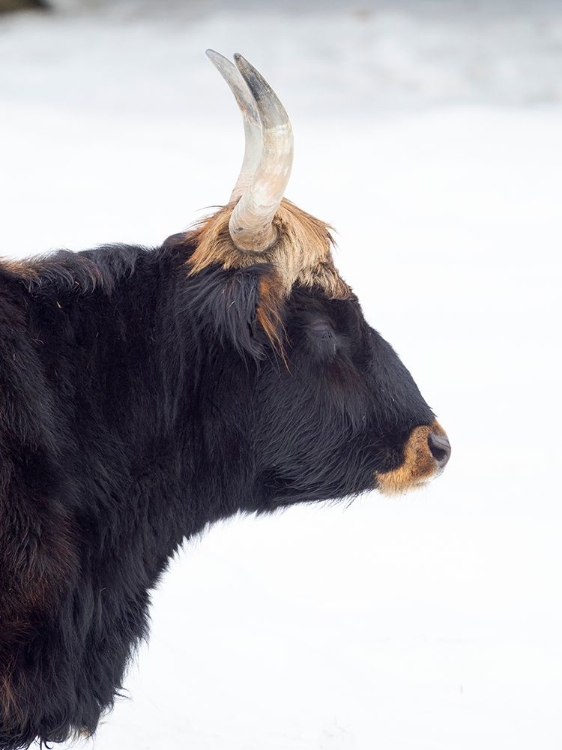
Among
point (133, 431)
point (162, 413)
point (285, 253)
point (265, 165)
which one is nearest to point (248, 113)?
point (265, 165)

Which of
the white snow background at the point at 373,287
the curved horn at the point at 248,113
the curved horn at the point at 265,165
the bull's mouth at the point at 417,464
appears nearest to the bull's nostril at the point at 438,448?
the bull's mouth at the point at 417,464

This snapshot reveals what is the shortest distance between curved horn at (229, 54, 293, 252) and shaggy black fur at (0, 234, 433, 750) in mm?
253

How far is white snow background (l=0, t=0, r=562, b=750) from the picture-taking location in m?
6.21

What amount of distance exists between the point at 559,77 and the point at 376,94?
2.44 m

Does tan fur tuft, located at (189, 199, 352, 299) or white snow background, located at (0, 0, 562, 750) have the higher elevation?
tan fur tuft, located at (189, 199, 352, 299)

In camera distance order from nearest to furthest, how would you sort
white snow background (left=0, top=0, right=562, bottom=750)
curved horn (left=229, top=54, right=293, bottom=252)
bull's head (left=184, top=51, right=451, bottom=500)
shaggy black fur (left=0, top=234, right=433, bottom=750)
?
1. shaggy black fur (left=0, top=234, right=433, bottom=750)
2. curved horn (left=229, top=54, right=293, bottom=252)
3. bull's head (left=184, top=51, right=451, bottom=500)
4. white snow background (left=0, top=0, right=562, bottom=750)

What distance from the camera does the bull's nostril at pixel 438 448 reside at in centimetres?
495

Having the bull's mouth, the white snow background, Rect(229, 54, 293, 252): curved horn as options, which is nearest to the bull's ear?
Rect(229, 54, 293, 252): curved horn

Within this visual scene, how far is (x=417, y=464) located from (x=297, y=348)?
2.67ft

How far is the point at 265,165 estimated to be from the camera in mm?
4297

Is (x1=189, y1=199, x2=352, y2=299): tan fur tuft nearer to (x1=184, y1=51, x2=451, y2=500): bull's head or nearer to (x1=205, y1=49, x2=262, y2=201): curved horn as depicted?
(x1=184, y1=51, x2=451, y2=500): bull's head

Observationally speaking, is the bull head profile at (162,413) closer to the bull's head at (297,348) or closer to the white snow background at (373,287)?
the bull's head at (297,348)

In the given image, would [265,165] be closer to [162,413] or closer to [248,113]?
[248,113]

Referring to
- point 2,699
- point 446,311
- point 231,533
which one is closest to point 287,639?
point 231,533
